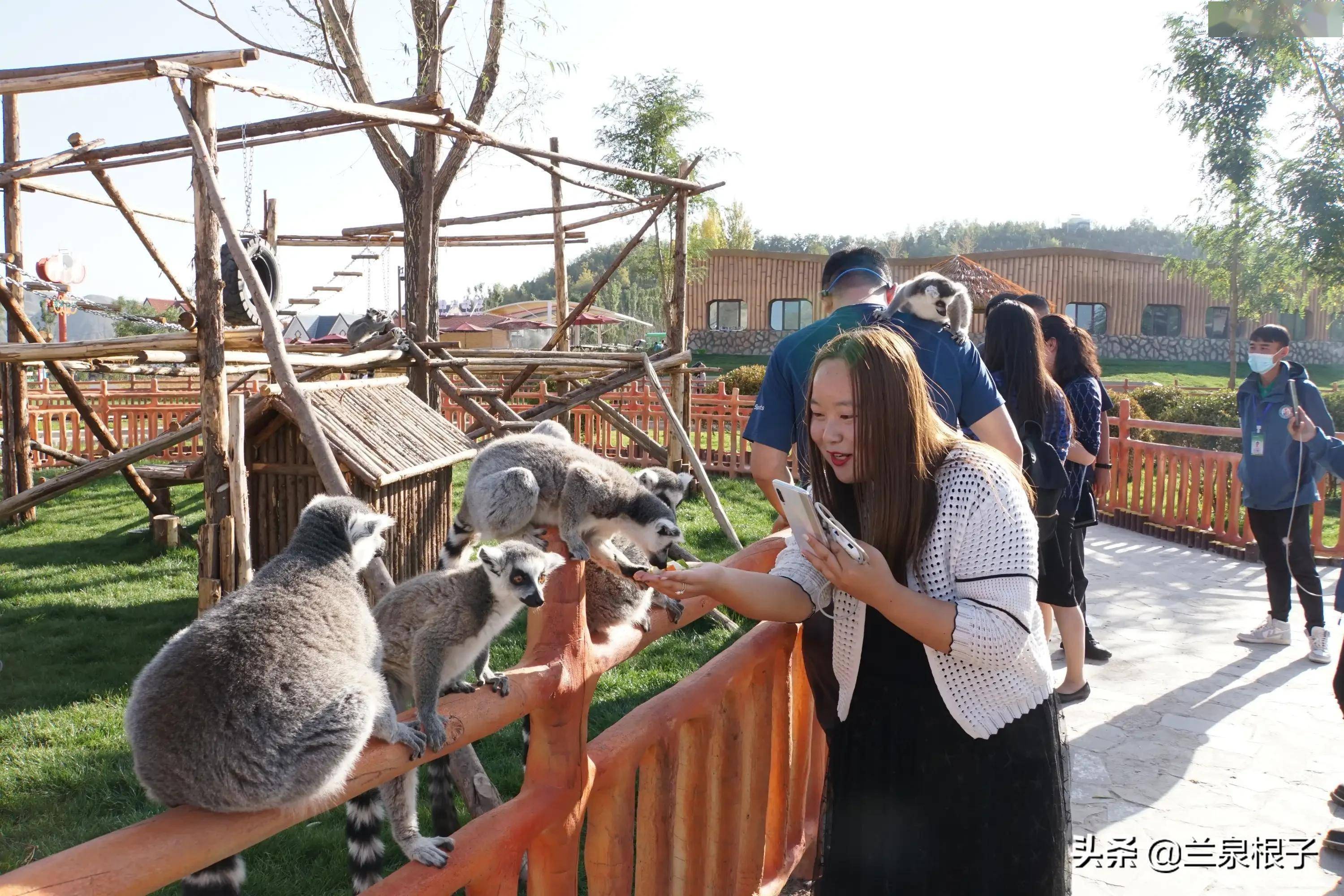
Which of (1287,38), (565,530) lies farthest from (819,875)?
(1287,38)

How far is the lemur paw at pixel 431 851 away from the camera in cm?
150

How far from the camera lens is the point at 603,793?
1.99 metres

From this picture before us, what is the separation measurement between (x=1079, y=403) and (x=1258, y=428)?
181cm

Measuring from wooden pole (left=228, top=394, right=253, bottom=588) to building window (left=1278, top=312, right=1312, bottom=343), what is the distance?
121ft

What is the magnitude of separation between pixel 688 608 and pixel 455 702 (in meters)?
0.96

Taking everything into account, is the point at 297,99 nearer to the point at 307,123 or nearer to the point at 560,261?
the point at 307,123

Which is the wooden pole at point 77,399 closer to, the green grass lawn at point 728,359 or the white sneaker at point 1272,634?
the white sneaker at point 1272,634

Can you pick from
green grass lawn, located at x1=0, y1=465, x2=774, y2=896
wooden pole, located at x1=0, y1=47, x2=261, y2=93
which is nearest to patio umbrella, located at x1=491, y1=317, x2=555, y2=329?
green grass lawn, located at x1=0, y1=465, x2=774, y2=896

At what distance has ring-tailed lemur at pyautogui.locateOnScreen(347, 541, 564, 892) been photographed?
2117mm

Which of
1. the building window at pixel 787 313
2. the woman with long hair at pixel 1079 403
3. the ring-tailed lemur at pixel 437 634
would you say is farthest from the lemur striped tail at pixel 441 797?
the building window at pixel 787 313

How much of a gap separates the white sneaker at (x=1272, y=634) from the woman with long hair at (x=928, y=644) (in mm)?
4655

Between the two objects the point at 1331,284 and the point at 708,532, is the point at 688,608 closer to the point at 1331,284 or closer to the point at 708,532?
the point at 708,532

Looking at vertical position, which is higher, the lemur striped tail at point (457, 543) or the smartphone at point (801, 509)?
the smartphone at point (801, 509)

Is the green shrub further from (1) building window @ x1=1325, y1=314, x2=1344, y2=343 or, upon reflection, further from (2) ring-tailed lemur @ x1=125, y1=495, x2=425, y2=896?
(1) building window @ x1=1325, y1=314, x2=1344, y2=343
